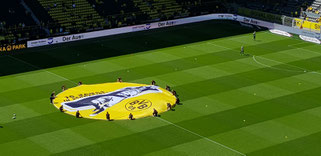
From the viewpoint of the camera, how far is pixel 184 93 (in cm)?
6319

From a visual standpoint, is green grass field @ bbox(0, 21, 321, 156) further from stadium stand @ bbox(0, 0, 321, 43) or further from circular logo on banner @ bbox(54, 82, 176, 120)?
stadium stand @ bbox(0, 0, 321, 43)

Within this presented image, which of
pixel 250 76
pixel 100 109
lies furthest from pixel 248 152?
pixel 250 76

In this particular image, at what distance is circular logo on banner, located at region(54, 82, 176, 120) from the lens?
57.0 metres

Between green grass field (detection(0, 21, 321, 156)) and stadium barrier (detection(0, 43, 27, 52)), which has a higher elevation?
stadium barrier (detection(0, 43, 27, 52))

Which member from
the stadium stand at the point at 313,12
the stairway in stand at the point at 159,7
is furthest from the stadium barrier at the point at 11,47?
the stadium stand at the point at 313,12

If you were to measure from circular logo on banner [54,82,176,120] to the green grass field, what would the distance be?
1.39 metres

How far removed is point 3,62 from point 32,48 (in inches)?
305

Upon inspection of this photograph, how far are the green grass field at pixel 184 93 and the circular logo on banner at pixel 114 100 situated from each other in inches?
54.8

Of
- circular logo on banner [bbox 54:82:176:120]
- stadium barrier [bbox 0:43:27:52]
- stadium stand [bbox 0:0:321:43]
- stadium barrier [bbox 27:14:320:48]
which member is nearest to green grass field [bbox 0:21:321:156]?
stadium barrier [bbox 0:43:27:52]

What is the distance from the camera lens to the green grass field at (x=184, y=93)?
50.0 metres

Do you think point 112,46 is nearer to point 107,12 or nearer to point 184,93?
point 107,12

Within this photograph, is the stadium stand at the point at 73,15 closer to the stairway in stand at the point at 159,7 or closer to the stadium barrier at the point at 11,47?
the stadium barrier at the point at 11,47

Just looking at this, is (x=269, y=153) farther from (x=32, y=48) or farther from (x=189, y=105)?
(x=32, y=48)

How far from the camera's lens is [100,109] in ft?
189
